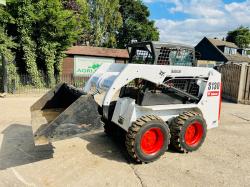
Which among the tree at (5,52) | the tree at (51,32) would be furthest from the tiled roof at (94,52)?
the tree at (5,52)

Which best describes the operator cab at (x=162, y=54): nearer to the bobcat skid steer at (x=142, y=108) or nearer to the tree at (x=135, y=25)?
the bobcat skid steer at (x=142, y=108)

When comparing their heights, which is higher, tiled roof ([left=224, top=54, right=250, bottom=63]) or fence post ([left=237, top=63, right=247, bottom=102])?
tiled roof ([left=224, top=54, right=250, bottom=63])

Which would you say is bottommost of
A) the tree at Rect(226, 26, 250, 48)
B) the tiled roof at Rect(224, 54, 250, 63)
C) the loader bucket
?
the loader bucket

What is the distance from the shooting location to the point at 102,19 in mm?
25328

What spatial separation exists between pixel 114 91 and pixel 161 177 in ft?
5.30

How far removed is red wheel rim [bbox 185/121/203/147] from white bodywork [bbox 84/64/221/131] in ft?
1.19

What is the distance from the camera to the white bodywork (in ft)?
13.1

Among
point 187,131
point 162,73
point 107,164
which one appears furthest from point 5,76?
point 187,131

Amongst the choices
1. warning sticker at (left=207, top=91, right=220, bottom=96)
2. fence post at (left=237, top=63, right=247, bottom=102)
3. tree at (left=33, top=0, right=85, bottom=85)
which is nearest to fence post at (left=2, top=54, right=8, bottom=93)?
tree at (left=33, top=0, right=85, bottom=85)

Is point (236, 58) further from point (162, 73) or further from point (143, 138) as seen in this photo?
point (143, 138)

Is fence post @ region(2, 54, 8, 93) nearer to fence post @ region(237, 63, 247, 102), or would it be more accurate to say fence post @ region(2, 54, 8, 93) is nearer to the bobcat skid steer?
the bobcat skid steer

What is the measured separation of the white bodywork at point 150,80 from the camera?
3992 mm

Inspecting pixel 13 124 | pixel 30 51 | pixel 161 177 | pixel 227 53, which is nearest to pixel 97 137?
pixel 161 177

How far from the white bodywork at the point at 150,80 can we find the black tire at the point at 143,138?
0.22 metres
